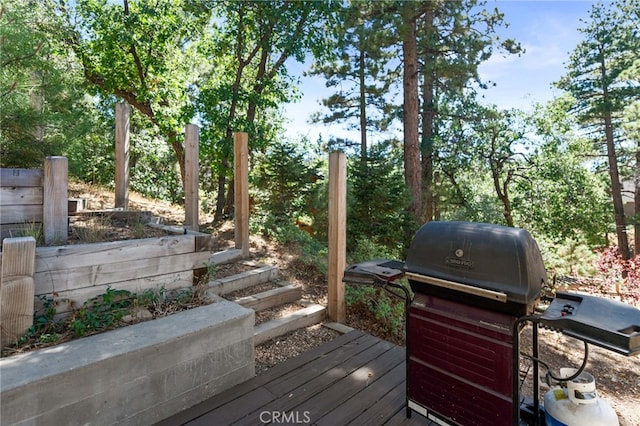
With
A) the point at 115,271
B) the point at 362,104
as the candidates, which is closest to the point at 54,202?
the point at 115,271

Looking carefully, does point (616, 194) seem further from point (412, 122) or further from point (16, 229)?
point (16, 229)

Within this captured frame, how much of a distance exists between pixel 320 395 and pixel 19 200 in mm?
2526

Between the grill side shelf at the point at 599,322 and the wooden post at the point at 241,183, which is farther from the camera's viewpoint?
the wooden post at the point at 241,183

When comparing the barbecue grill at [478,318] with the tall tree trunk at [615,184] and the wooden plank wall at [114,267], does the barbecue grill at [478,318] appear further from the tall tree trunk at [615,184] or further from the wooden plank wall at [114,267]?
the tall tree trunk at [615,184]

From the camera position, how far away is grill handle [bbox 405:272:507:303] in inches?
52.0

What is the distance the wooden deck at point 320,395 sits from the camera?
179cm

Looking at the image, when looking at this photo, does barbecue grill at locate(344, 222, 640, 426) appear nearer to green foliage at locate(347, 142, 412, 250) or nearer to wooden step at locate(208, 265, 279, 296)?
wooden step at locate(208, 265, 279, 296)

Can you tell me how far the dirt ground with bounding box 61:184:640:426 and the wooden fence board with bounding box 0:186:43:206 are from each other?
4.37 ft

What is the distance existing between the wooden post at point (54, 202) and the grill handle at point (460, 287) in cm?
246

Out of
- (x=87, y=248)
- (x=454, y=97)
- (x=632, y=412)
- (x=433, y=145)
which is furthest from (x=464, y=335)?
(x=454, y=97)

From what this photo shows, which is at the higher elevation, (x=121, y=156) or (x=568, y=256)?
(x=121, y=156)

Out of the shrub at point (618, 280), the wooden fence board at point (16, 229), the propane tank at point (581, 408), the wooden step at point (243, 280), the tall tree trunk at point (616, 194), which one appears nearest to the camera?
the propane tank at point (581, 408)

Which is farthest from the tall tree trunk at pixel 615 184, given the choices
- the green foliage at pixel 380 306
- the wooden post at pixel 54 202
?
the wooden post at pixel 54 202

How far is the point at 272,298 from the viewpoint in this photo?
3250 mm
